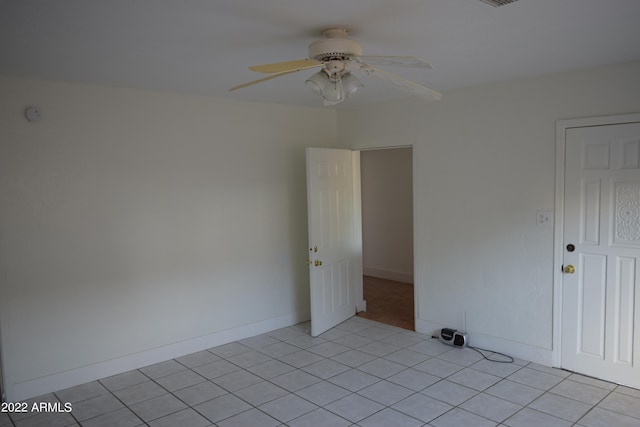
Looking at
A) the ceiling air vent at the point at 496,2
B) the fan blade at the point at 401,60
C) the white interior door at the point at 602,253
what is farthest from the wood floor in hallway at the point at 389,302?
the ceiling air vent at the point at 496,2

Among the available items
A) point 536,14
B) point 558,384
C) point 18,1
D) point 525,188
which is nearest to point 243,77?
point 18,1

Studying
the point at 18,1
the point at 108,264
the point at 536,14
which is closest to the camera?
the point at 18,1

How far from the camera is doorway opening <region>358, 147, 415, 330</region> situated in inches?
275

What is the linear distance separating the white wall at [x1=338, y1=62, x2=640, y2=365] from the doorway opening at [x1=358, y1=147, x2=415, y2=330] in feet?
6.56

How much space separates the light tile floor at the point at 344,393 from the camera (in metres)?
3.13

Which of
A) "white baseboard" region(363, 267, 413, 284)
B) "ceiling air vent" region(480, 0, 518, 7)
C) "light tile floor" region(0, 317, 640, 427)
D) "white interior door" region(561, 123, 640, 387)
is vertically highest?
"ceiling air vent" region(480, 0, 518, 7)

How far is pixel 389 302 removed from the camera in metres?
6.01

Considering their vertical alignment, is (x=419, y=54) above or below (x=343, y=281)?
above

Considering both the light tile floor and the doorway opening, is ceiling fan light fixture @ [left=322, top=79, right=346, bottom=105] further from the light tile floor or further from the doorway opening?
the doorway opening

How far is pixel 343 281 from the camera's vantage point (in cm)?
523

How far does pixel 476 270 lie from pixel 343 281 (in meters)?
1.54

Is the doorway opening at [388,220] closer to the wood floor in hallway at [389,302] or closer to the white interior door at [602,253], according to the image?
the wood floor in hallway at [389,302]

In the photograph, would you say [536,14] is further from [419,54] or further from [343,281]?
[343,281]

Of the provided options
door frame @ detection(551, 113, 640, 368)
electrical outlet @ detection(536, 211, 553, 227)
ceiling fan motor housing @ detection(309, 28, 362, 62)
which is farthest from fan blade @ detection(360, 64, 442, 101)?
electrical outlet @ detection(536, 211, 553, 227)
